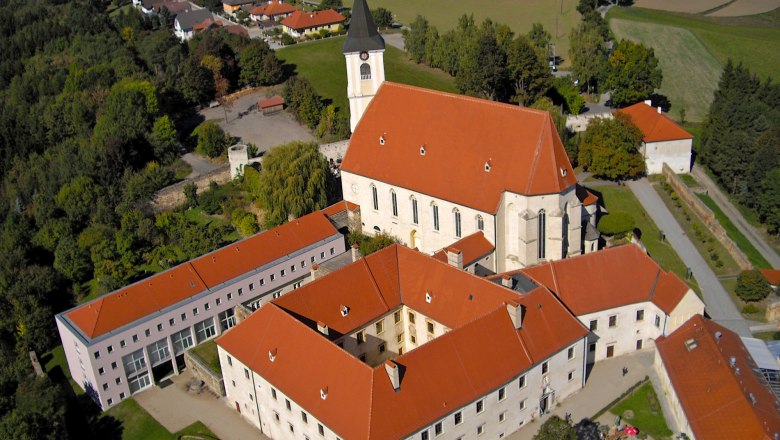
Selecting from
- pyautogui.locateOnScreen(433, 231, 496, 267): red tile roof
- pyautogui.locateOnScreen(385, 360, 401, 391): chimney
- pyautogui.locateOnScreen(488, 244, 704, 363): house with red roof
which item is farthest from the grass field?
pyautogui.locateOnScreen(385, 360, 401, 391): chimney

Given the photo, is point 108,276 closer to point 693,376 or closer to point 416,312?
point 416,312

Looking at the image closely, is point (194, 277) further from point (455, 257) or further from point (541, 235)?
point (541, 235)

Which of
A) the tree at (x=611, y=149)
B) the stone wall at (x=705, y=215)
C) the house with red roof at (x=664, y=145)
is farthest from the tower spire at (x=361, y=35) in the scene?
the stone wall at (x=705, y=215)

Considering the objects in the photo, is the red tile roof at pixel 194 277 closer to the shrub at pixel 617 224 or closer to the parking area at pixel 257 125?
the shrub at pixel 617 224

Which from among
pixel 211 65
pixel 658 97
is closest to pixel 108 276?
pixel 211 65

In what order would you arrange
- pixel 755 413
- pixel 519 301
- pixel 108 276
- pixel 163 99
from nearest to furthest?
pixel 755 413
pixel 519 301
pixel 108 276
pixel 163 99

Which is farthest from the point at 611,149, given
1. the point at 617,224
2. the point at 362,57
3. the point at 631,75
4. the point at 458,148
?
the point at 362,57
